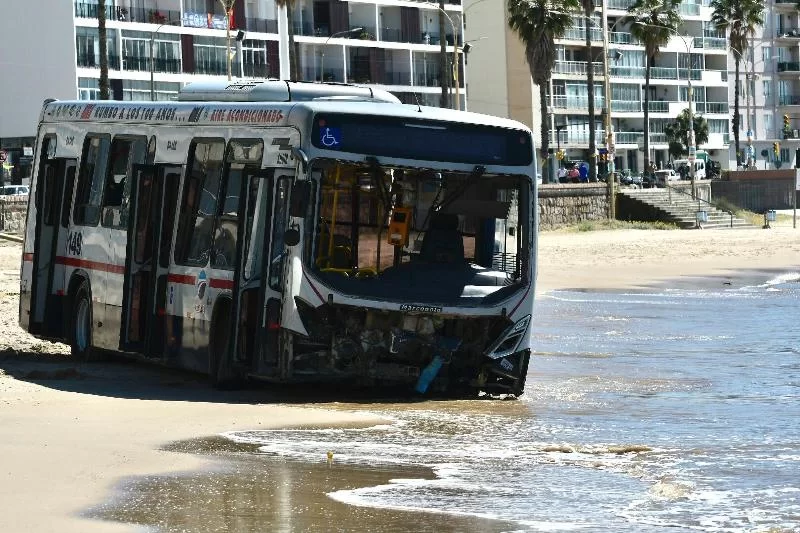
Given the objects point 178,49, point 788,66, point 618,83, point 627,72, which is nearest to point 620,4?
point 627,72

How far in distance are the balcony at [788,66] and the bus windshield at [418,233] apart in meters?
115

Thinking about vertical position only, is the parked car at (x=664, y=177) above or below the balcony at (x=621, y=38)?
below

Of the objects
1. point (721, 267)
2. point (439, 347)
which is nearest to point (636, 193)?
point (721, 267)

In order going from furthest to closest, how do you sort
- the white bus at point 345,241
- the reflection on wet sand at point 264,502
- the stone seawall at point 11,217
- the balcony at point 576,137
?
the balcony at point 576,137 < the stone seawall at point 11,217 < the white bus at point 345,241 < the reflection on wet sand at point 264,502

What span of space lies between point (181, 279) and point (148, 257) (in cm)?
80

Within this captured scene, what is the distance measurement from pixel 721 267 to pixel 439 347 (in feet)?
110

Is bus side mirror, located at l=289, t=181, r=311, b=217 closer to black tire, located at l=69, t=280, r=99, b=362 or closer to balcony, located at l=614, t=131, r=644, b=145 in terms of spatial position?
black tire, located at l=69, t=280, r=99, b=362

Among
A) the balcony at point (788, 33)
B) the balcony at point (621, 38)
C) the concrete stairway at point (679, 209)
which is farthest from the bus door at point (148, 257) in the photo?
the balcony at point (788, 33)

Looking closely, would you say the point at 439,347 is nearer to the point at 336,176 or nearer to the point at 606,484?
the point at 336,176

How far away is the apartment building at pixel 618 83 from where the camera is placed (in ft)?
346

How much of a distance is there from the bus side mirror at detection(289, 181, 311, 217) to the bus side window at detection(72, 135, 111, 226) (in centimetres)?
434

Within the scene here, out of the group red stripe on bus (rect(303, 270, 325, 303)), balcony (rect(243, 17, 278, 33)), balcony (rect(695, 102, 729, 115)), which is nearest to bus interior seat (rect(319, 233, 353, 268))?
red stripe on bus (rect(303, 270, 325, 303))

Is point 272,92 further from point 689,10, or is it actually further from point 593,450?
point 689,10

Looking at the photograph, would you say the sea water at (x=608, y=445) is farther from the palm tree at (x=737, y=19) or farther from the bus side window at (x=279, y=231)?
the palm tree at (x=737, y=19)
